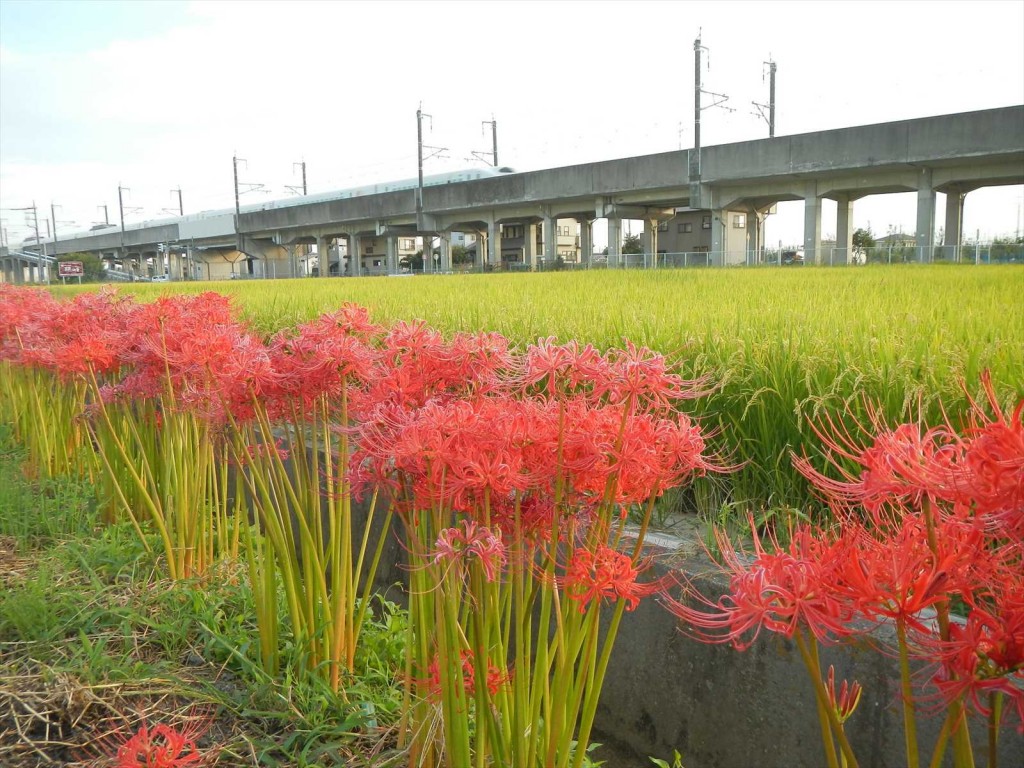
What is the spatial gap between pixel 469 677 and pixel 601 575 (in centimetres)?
47

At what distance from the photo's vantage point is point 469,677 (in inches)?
61.4

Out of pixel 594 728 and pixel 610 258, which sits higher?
pixel 610 258

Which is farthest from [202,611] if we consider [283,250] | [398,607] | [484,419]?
[283,250]

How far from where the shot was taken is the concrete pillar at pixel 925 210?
23.4 m

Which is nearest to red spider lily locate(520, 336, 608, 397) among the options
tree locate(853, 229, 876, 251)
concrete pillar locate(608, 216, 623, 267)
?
concrete pillar locate(608, 216, 623, 267)

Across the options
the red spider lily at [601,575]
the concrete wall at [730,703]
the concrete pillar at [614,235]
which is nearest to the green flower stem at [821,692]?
the red spider lily at [601,575]

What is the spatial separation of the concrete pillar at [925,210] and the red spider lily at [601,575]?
25.4 meters

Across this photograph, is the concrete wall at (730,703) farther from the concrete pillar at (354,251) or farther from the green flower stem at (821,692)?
the concrete pillar at (354,251)

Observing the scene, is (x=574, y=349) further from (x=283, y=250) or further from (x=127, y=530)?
(x=283, y=250)

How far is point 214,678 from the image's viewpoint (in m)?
2.23

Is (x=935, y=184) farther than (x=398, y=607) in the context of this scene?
Yes

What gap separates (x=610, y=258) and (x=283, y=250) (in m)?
31.9

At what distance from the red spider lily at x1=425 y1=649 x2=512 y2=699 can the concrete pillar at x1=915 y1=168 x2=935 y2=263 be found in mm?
25256

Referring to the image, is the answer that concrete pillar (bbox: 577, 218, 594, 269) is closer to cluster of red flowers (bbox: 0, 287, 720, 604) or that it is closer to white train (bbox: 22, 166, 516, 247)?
white train (bbox: 22, 166, 516, 247)
